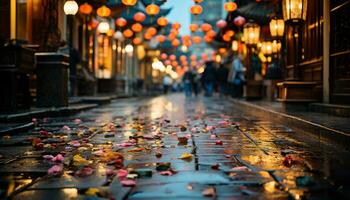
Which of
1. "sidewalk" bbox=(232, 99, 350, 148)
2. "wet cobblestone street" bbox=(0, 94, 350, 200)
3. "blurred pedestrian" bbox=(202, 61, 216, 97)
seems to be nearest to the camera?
"wet cobblestone street" bbox=(0, 94, 350, 200)

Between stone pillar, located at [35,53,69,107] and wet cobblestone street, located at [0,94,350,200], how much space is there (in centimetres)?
526

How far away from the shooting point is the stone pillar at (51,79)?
13.6 m

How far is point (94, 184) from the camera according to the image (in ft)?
14.1

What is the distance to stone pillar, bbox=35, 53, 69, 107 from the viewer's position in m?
13.6

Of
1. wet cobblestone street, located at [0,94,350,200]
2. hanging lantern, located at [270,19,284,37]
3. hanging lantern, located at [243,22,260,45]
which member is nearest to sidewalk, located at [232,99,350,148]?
wet cobblestone street, located at [0,94,350,200]

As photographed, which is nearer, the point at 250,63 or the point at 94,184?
the point at 94,184

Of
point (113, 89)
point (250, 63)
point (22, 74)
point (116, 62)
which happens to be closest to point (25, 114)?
point (22, 74)

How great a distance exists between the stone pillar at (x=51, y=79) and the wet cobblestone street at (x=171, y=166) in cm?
526

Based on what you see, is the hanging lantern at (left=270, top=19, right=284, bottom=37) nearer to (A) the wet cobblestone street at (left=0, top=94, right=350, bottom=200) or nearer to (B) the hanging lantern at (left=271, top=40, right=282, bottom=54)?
(B) the hanging lantern at (left=271, top=40, right=282, bottom=54)

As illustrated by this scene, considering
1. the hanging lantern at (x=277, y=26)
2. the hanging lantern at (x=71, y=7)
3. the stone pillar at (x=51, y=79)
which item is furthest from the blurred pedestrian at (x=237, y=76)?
the stone pillar at (x=51, y=79)

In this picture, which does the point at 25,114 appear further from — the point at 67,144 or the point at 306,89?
the point at 306,89

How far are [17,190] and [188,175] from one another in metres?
1.49

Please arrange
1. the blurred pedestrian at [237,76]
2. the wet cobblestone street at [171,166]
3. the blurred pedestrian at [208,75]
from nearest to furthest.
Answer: the wet cobblestone street at [171,166]
the blurred pedestrian at [237,76]
the blurred pedestrian at [208,75]

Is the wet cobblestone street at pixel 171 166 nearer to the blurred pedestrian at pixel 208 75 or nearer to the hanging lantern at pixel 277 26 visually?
the hanging lantern at pixel 277 26
